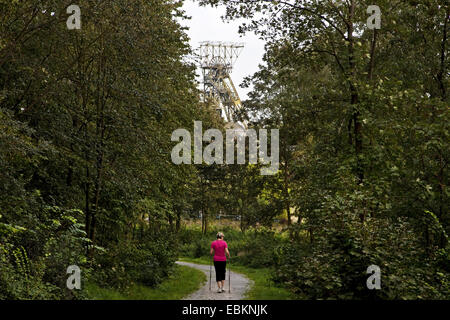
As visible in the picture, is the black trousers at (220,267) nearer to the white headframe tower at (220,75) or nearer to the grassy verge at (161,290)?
the grassy verge at (161,290)

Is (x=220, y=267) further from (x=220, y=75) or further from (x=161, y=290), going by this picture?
(x=220, y=75)

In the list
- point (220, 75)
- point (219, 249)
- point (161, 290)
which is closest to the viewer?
point (219, 249)

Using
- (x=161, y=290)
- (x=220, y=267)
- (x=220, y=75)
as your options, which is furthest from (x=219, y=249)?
(x=220, y=75)

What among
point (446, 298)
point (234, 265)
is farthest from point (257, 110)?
point (446, 298)

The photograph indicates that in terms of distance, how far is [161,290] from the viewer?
14766 mm

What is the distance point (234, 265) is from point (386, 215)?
15.8 meters

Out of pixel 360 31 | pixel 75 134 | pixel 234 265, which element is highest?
pixel 360 31

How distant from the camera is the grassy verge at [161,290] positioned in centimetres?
1178

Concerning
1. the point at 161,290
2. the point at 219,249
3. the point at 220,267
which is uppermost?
the point at 219,249

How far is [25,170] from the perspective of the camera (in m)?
13.0

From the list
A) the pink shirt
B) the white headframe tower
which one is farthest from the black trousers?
the white headframe tower

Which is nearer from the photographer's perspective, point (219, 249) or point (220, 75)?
point (219, 249)

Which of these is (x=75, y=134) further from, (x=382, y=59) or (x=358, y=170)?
(x=382, y=59)
